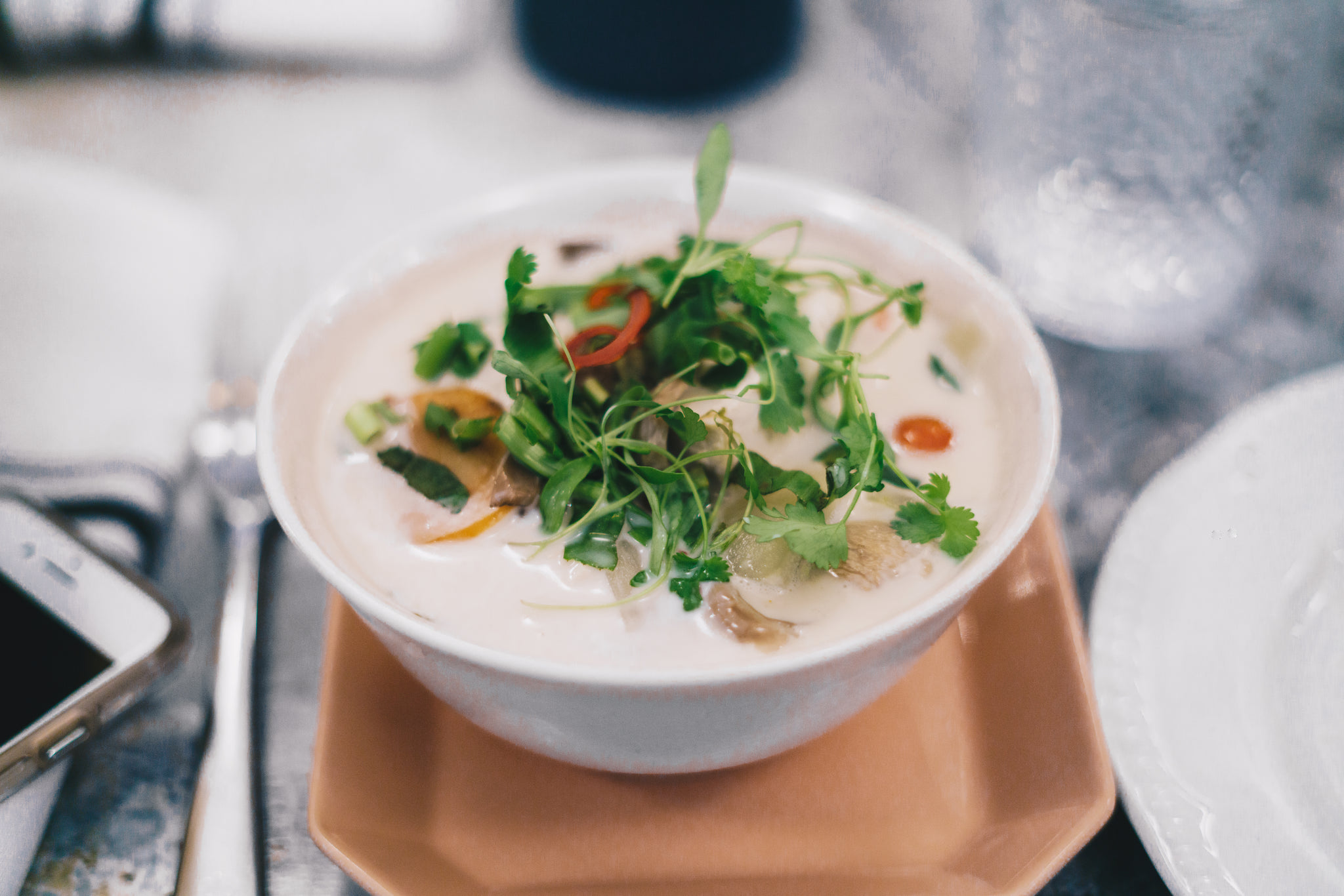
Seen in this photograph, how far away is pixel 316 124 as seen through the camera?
2.08 metres

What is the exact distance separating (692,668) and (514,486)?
28cm

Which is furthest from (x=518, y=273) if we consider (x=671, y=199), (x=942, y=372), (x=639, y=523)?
(x=942, y=372)

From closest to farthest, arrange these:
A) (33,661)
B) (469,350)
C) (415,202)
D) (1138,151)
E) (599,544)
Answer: (599,544), (33,661), (469,350), (1138,151), (415,202)

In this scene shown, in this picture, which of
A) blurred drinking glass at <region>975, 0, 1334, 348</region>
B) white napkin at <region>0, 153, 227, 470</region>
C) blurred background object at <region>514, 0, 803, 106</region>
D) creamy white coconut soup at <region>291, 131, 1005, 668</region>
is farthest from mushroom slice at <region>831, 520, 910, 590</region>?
blurred background object at <region>514, 0, 803, 106</region>

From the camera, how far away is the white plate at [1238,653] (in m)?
0.82

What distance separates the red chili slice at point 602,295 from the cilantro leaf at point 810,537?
364mm

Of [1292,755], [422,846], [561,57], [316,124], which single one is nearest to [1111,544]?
[1292,755]

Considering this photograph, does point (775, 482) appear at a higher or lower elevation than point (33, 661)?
higher

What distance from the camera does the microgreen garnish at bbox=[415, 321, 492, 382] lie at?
1088mm

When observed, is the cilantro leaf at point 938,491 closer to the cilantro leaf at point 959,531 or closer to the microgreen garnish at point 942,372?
the cilantro leaf at point 959,531

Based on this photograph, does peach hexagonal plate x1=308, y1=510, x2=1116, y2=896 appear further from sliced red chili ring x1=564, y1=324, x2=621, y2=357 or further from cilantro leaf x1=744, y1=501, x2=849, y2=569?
sliced red chili ring x1=564, y1=324, x2=621, y2=357

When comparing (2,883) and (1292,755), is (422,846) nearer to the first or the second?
(2,883)

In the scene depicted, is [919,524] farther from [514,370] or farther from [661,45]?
[661,45]

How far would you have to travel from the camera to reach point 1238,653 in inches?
37.9
